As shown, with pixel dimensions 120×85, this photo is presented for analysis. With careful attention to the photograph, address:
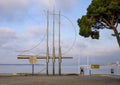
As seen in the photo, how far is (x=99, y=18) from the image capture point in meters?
33.8

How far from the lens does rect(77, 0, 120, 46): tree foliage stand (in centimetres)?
3284

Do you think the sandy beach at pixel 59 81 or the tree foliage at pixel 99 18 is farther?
the tree foliage at pixel 99 18

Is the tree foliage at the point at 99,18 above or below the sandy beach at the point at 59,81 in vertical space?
above

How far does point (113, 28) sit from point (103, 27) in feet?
4.07

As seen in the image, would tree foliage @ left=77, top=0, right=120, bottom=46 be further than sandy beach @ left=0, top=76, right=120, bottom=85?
Yes

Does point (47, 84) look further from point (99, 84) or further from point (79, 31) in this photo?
point (79, 31)

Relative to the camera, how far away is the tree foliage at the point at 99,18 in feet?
108

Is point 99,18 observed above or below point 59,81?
above

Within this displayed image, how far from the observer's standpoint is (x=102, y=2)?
33.3 m

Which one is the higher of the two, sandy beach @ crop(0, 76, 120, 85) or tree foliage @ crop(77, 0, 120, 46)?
tree foliage @ crop(77, 0, 120, 46)

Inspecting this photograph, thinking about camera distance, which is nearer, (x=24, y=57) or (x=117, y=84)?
(x=117, y=84)

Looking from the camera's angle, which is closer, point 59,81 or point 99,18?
point 59,81

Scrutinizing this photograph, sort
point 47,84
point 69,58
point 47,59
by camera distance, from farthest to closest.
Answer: point 69,58
point 47,59
point 47,84

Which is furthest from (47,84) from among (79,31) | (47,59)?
(47,59)
